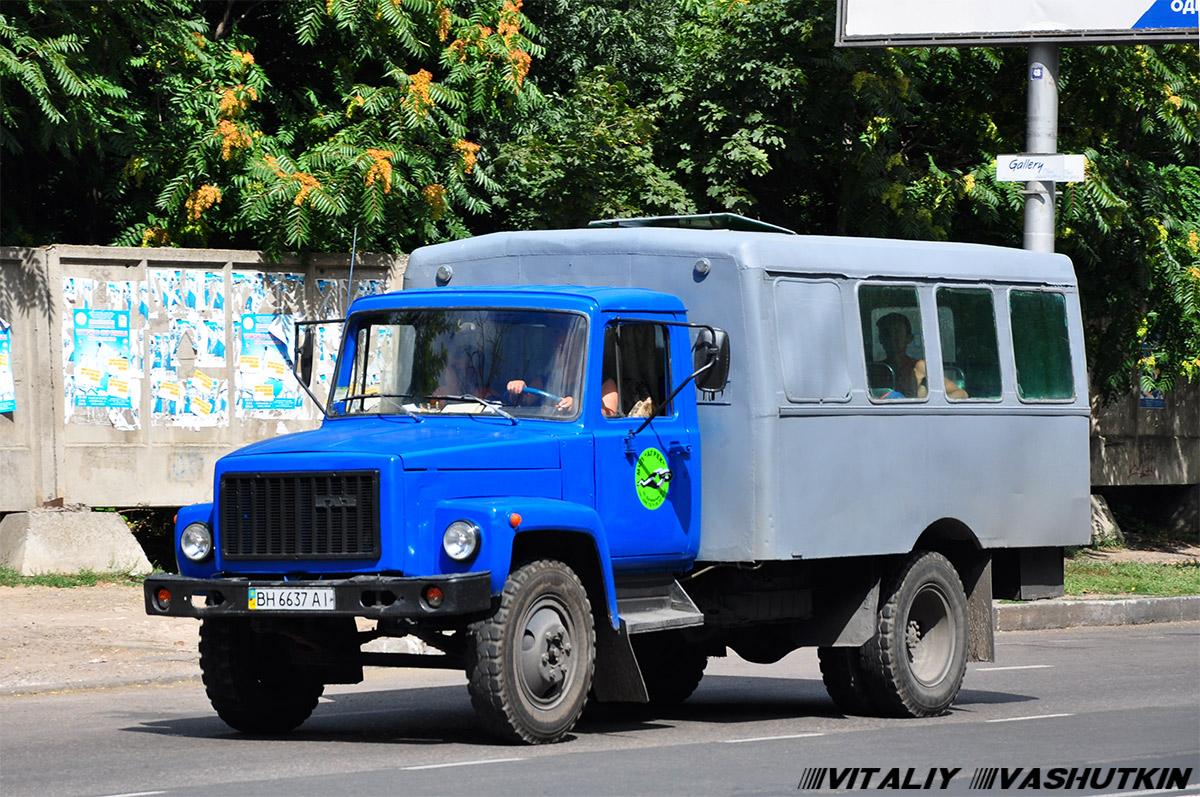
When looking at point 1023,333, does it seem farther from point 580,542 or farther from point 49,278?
point 49,278

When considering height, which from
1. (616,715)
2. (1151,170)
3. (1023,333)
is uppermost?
(1151,170)

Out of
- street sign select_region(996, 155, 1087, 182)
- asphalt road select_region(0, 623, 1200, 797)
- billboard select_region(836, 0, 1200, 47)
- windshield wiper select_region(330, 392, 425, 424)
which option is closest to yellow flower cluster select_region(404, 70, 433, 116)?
billboard select_region(836, 0, 1200, 47)

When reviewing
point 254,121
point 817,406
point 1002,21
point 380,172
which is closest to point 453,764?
point 817,406

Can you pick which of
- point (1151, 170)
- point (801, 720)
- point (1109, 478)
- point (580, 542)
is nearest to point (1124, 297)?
point (1151, 170)

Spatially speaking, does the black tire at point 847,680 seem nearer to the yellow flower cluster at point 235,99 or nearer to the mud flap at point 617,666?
the mud flap at point 617,666

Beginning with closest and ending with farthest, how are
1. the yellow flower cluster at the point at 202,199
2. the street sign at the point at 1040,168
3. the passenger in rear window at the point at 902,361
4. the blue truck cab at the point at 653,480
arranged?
1. the blue truck cab at the point at 653,480
2. the passenger in rear window at the point at 902,361
3. the street sign at the point at 1040,168
4. the yellow flower cluster at the point at 202,199

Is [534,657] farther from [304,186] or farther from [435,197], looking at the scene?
[435,197]

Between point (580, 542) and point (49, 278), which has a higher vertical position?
point (49, 278)

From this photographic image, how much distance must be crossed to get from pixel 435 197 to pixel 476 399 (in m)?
8.20

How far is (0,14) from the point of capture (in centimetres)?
1600

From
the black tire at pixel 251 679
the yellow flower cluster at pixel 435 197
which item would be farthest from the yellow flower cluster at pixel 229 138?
the black tire at pixel 251 679

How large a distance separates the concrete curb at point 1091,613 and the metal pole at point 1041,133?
3496 mm

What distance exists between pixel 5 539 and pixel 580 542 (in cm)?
837

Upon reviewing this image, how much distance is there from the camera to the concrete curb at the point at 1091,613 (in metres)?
18.1
